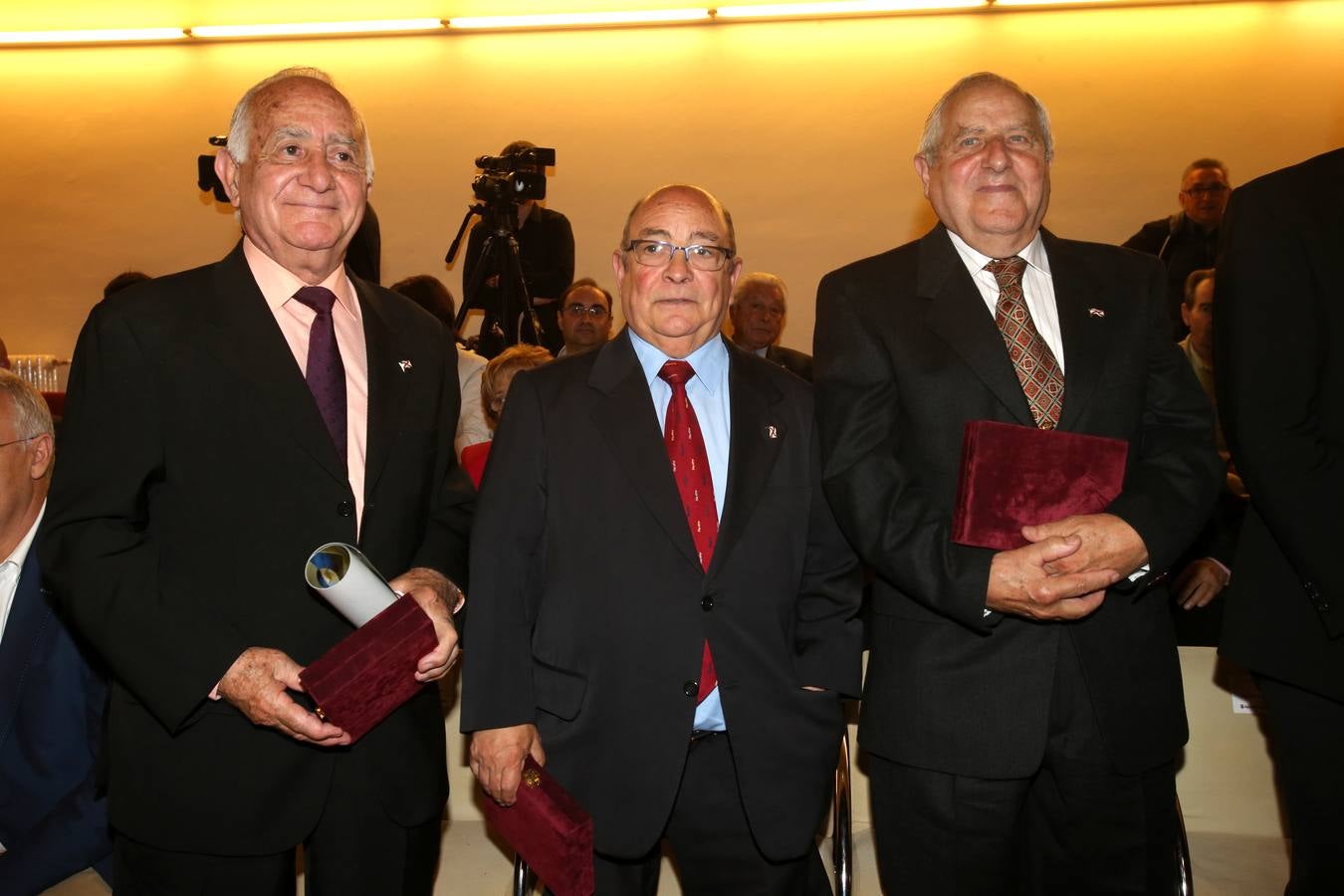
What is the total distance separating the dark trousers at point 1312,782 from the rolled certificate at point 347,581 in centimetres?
162

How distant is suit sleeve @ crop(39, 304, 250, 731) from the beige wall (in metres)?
6.06

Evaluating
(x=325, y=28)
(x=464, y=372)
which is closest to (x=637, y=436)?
(x=464, y=372)

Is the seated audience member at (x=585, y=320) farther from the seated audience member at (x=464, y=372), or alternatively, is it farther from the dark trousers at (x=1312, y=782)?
the dark trousers at (x=1312, y=782)

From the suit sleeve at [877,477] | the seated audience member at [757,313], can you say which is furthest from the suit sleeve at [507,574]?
the seated audience member at [757,313]

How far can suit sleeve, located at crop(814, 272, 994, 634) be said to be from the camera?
1.98 meters

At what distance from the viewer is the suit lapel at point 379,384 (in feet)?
6.37

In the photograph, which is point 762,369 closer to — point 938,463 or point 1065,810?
point 938,463

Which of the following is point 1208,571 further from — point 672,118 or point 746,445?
point 672,118

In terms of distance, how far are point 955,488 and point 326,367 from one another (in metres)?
1.15

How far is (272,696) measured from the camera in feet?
5.74

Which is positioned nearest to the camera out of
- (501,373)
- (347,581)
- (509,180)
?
(347,581)

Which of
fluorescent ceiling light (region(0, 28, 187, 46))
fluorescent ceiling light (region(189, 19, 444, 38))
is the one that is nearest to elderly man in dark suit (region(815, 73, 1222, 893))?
fluorescent ceiling light (region(189, 19, 444, 38))

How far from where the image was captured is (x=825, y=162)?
7.68m

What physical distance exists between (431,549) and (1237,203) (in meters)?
1.65
